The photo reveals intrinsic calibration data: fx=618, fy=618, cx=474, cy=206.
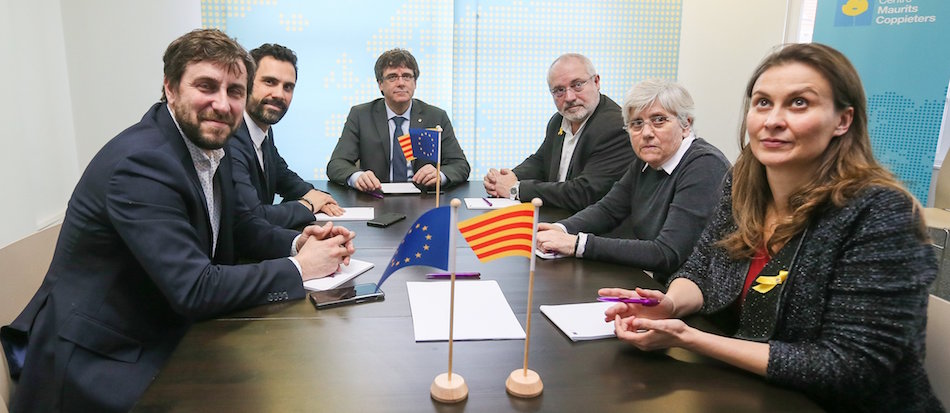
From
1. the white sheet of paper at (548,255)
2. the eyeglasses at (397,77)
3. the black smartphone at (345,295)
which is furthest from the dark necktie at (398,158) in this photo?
the black smartphone at (345,295)

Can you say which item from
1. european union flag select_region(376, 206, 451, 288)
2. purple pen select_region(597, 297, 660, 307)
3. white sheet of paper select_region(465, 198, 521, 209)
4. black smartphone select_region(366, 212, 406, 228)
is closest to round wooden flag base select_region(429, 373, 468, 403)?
european union flag select_region(376, 206, 451, 288)

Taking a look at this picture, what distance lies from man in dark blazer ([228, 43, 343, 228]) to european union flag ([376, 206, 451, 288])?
135 cm

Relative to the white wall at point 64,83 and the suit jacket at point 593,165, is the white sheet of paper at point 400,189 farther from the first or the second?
the white wall at point 64,83

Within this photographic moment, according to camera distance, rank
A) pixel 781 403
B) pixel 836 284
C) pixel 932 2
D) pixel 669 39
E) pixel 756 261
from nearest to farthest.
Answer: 1. pixel 781 403
2. pixel 836 284
3. pixel 756 261
4. pixel 932 2
5. pixel 669 39

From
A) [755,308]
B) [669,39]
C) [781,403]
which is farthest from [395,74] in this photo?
[781,403]

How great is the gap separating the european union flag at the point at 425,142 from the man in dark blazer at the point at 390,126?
0.73m

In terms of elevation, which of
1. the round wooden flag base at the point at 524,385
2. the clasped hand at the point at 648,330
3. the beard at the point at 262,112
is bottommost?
the round wooden flag base at the point at 524,385

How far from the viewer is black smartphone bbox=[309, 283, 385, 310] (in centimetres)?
160

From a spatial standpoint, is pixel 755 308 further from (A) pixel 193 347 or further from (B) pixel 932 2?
(B) pixel 932 2

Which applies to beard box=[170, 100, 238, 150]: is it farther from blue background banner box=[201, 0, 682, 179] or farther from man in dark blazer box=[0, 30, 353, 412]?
blue background banner box=[201, 0, 682, 179]

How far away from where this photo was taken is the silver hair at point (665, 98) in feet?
7.52

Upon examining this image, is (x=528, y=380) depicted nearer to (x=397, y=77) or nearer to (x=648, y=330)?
(x=648, y=330)

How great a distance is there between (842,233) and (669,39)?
447 cm

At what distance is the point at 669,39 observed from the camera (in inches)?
213
